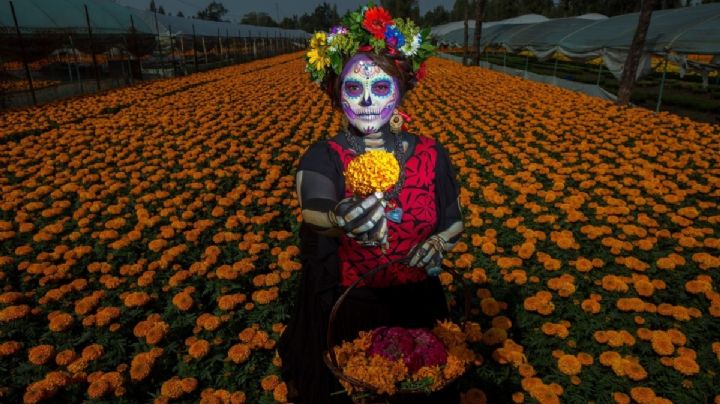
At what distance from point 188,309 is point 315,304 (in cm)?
177

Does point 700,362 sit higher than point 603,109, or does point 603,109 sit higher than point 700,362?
point 603,109

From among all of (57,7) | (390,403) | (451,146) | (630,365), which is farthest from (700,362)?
(57,7)

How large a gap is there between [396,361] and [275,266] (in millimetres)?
2673

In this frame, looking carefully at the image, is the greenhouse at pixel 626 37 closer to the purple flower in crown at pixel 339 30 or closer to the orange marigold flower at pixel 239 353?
the purple flower in crown at pixel 339 30

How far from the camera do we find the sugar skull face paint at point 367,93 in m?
1.99

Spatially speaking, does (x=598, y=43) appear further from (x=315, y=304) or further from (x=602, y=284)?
(x=315, y=304)

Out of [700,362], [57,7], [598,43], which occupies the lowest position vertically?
[700,362]

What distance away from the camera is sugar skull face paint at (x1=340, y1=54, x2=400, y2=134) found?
199 cm

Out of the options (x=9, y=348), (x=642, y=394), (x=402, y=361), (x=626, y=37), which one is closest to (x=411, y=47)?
(x=402, y=361)

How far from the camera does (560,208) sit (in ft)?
17.2

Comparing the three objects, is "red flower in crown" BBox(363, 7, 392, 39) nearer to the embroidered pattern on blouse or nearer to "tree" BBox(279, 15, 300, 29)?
the embroidered pattern on blouse

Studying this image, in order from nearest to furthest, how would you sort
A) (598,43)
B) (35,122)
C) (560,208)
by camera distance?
(560,208) → (35,122) → (598,43)

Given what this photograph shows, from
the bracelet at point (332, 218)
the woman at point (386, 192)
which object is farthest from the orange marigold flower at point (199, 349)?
the bracelet at point (332, 218)

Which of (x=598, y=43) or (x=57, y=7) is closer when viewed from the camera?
(x=598, y=43)
